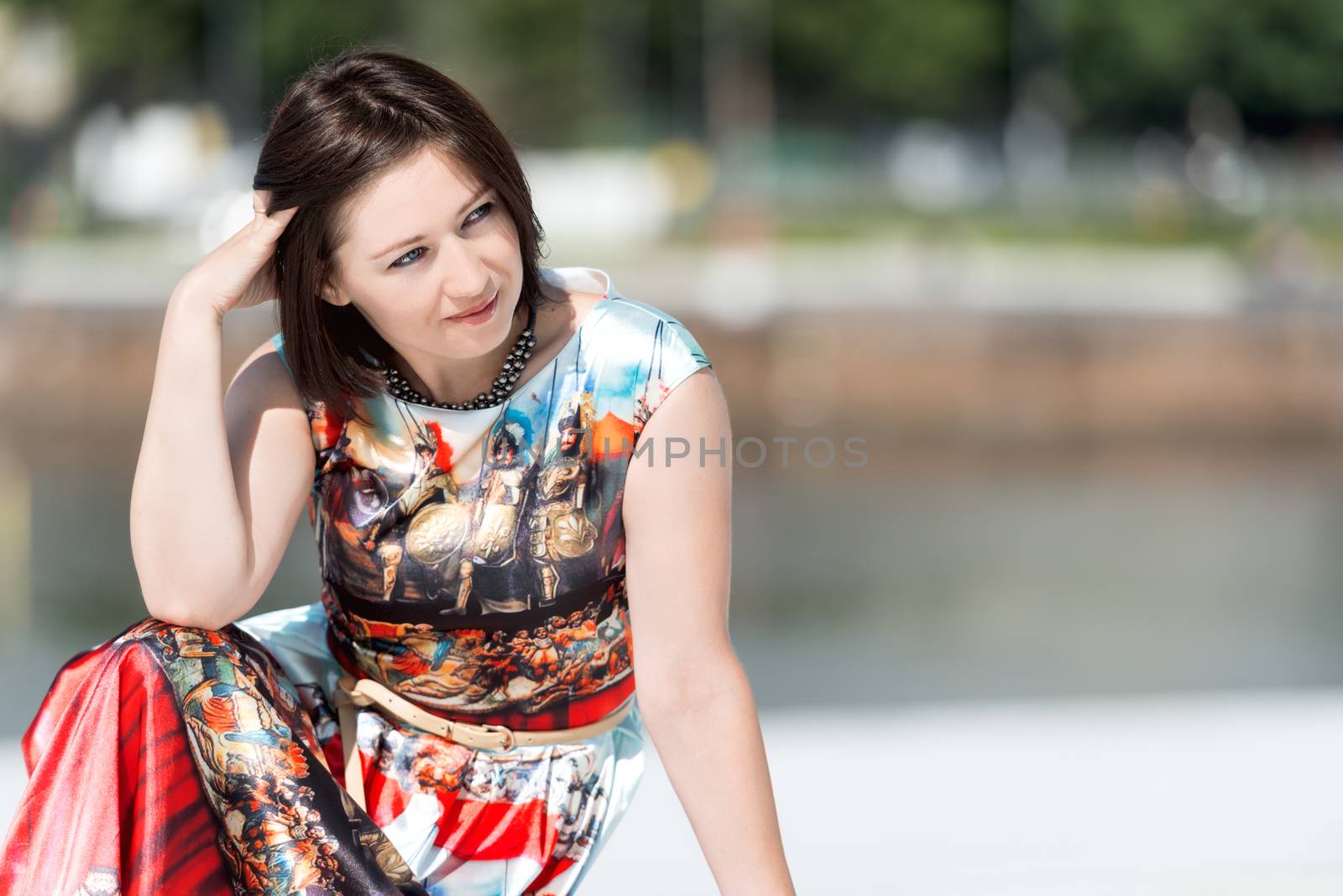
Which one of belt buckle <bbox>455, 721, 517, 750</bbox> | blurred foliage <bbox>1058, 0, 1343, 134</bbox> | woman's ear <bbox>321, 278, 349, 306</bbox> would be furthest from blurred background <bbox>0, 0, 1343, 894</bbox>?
belt buckle <bbox>455, 721, 517, 750</bbox>

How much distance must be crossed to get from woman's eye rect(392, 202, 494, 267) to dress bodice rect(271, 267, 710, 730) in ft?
0.60

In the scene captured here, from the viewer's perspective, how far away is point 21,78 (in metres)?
30.4

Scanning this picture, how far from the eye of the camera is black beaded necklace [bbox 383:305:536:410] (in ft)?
5.66

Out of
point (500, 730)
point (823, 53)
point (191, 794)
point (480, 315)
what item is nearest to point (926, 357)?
point (500, 730)

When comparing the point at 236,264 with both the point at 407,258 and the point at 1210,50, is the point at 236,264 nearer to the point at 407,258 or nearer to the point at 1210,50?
the point at 407,258

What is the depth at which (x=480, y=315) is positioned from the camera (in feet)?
5.34

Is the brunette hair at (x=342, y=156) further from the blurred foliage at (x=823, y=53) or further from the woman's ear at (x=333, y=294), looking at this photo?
the blurred foliage at (x=823, y=53)

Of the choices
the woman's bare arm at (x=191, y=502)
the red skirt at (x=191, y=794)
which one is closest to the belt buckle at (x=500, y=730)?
the red skirt at (x=191, y=794)

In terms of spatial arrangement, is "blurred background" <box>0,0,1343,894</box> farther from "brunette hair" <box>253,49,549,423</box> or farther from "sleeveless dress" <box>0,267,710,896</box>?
"sleeveless dress" <box>0,267,710,896</box>

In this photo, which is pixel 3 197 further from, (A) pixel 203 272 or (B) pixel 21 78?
(A) pixel 203 272

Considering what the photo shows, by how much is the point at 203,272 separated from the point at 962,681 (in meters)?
4.89

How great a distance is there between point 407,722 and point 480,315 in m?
0.49

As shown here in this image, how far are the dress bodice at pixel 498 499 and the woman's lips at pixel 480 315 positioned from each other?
0.12 metres

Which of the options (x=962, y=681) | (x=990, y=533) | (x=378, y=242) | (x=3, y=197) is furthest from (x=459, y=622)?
(x=3, y=197)
